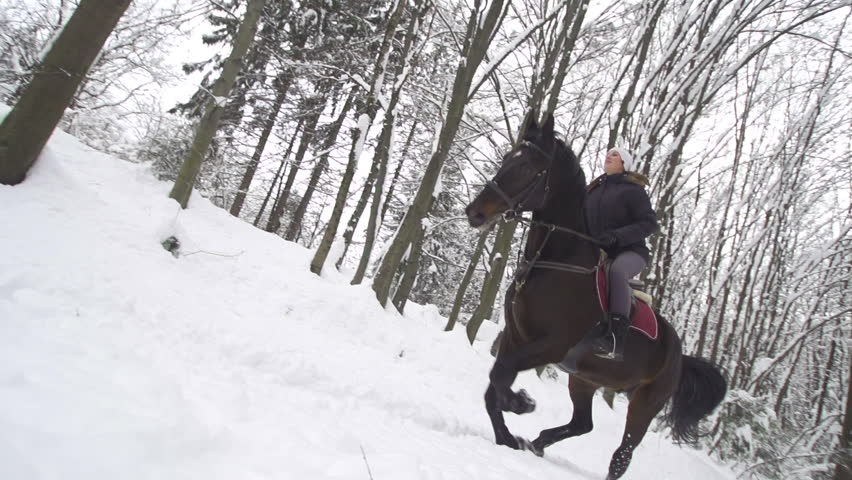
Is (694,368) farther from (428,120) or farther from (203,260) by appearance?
(428,120)

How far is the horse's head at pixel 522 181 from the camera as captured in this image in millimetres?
3281

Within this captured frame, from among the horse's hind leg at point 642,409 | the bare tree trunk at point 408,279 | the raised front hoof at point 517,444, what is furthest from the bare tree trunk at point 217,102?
the horse's hind leg at point 642,409

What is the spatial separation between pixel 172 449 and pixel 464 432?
313 cm

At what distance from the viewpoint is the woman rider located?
367 cm

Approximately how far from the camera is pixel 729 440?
33.1ft

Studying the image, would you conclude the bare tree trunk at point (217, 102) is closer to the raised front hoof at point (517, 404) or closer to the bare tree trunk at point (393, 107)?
the bare tree trunk at point (393, 107)

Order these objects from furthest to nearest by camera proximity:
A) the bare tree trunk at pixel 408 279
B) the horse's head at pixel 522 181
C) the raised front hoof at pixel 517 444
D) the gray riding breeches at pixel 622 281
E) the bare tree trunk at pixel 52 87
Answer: the bare tree trunk at pixel 408 279 < the bare tree trunk at pixel 52 87 < the raised front hoof at pixel 517 444 < the gray riding breeches at pixel 622 281 < the horse's head at pixel 522 181

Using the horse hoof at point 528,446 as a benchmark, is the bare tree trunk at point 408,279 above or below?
above

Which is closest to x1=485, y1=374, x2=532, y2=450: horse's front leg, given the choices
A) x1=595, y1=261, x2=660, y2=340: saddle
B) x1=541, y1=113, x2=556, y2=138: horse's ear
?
x1=595, y1=261, x2=660, y2=340: saddle

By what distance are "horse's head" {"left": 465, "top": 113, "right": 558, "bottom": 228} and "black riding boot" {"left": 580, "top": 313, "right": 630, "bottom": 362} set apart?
1.15 meters

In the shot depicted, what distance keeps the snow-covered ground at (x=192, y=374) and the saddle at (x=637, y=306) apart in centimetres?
151

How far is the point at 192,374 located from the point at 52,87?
3.82 meters

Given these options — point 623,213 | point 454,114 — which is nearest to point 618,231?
point 623,213

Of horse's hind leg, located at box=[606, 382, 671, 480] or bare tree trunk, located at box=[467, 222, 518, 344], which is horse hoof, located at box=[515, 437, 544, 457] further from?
bare tree trunk, located at box=[467, 222, 518, 344]
